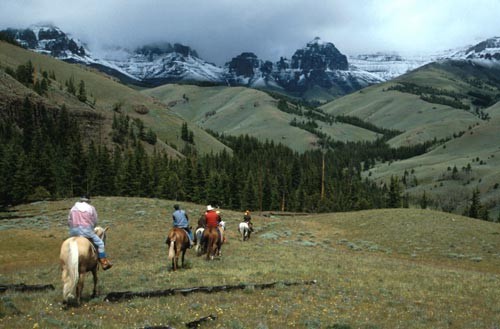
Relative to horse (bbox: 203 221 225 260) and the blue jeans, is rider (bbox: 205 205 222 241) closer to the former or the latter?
horse (bbox: 203 221 225 260)

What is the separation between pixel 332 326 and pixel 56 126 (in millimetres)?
153780

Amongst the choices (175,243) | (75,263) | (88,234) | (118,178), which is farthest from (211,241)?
(118,178)

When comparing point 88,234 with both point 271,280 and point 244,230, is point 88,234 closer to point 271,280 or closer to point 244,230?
point 271,280

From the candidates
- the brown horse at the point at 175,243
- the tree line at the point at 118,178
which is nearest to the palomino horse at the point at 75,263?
the brown horse at the point at 175,243

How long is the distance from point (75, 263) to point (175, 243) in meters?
8.60

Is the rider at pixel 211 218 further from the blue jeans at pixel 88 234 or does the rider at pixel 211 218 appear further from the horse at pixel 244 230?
the horse at pixel 244 230

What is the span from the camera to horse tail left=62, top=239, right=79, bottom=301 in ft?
46.2

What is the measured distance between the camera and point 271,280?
20.6 meters

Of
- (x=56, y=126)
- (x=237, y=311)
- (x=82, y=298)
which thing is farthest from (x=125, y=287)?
(x=56, y=126)

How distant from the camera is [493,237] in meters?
49.8

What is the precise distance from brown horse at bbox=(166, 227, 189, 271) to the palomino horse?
23.0 ft

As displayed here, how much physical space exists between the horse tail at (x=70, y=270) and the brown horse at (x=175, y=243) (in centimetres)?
802

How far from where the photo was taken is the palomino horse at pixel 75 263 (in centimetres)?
1413

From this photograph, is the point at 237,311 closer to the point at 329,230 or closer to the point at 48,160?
the point at 329,230
